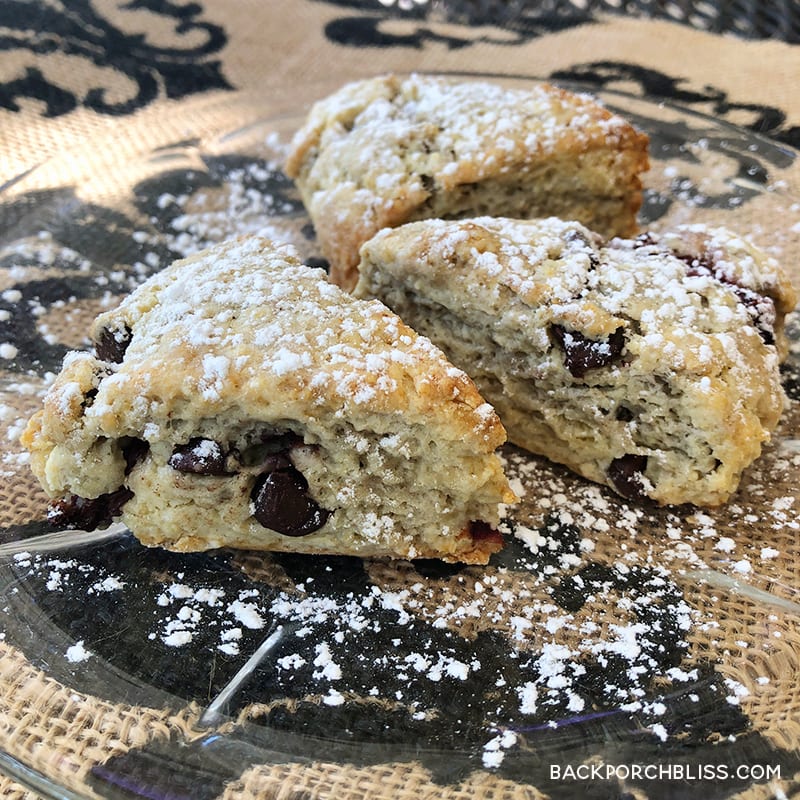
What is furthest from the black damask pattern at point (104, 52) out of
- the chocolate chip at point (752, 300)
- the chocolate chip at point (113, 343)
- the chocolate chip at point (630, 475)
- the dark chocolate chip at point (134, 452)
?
the chocolate chip at point (630, 475)

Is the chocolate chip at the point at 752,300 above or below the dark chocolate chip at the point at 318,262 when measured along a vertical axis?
above

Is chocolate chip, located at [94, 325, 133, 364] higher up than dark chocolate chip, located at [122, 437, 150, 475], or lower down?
higher up

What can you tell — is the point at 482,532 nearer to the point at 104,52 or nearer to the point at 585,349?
the point at 585,349

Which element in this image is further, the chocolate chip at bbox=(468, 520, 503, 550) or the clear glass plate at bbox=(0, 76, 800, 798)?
the chocolate chip at bbox=(468, 520, 503, 550)

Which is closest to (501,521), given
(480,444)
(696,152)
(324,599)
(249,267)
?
(480,444)

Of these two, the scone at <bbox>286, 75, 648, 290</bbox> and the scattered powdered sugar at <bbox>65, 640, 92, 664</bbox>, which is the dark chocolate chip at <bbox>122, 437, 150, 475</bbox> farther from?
the scone at <bbox>286, 75, 648, 290</bbox>

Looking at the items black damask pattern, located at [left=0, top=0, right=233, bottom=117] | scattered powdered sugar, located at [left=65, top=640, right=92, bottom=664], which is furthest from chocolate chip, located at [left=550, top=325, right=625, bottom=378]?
black damask pattern, located at [left=0, top=0, right=233, bottom=117]

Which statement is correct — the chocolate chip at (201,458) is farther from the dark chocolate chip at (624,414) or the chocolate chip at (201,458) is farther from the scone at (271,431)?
the dark chocolate chip at (624,414)
